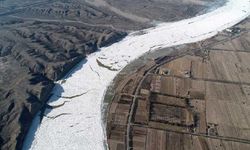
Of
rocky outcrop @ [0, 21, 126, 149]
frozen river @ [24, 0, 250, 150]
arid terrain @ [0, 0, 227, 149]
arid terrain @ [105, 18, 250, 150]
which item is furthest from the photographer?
arid terrain @ [0, 0, 227, 149]

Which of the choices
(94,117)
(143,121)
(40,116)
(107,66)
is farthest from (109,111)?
(107,66)

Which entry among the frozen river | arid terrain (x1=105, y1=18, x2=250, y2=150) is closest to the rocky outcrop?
the frozen river

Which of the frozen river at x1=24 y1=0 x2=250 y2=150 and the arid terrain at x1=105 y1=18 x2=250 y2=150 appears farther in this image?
the frozen river at x1=24 y1=0 x2=250 y2=150

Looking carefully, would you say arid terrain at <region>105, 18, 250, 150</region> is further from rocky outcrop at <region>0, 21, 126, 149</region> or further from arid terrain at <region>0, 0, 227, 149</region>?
arid terrain at <region>0, 0, 227, 149</region>

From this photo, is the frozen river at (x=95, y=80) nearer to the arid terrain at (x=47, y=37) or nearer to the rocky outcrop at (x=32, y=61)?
the rocky outcrop at (x=32, y=61)

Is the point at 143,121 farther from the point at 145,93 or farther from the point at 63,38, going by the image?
the point at 63,38

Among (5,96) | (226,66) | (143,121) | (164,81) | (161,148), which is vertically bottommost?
(161,148)

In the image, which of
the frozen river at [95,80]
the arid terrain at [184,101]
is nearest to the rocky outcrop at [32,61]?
the frozen river at [95,80]
